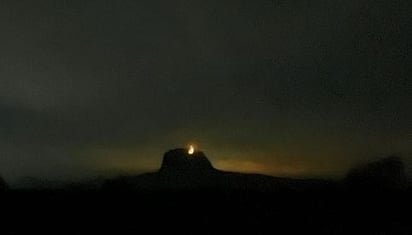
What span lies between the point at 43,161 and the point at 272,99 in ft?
1.23

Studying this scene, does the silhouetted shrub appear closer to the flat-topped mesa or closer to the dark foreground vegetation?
the dark foreground vegetation

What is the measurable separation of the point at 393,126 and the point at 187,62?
13.6 inches

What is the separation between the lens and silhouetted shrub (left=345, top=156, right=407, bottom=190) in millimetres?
1675

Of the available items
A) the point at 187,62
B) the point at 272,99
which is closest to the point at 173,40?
the point at 187,62

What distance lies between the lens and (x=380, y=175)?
168 centimetres

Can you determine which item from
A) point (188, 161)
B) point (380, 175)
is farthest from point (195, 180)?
point (380, 175)

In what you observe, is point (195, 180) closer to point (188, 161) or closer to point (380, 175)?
point (188, 161)

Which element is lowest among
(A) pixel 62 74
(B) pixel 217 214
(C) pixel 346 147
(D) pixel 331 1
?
(B) pixel 217 214

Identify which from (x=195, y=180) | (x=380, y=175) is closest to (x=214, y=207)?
(x=195, y=180)

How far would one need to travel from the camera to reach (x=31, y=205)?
165cm

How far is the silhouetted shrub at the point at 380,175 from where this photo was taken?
1.67 metres

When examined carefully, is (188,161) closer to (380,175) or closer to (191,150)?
(191,150)

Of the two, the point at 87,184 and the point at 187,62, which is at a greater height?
the point at 187,62

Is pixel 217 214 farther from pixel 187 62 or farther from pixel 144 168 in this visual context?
pixel 187 62
